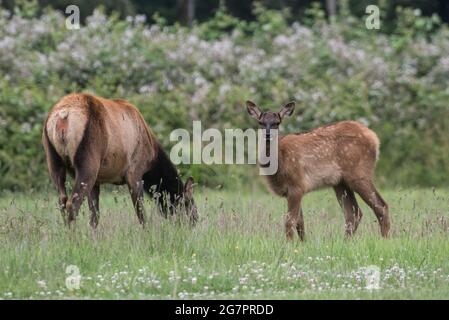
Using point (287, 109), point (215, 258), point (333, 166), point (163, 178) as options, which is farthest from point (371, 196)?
point (215, 258)

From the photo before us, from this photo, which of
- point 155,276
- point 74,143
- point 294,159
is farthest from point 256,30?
point 155,276

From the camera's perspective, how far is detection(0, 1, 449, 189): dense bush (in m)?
19.5

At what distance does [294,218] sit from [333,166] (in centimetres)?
116

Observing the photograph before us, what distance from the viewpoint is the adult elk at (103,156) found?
39.8 ft

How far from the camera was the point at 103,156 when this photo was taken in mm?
12680

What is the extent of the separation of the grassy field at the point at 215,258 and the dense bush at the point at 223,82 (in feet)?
20.8

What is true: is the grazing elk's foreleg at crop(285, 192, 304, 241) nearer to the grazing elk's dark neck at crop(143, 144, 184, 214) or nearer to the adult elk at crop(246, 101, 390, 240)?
the adult elk at crop(246, 101, 390, 240)

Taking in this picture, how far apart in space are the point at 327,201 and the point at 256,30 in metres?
7.50

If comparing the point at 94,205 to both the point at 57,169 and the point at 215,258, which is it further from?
the point at 215,258

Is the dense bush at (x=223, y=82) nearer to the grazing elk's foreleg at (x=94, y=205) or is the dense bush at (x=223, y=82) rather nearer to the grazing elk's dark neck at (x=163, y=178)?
the grazing elk's dark neck at (x=163, y=178)

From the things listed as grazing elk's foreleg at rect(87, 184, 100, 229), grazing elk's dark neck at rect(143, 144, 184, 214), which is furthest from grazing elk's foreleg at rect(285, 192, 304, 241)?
grazing elk's foreleg at rect(87, 184, 100, 229)

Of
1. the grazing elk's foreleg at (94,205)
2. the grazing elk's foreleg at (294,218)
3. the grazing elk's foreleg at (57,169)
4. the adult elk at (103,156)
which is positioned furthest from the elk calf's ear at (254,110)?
the grazing elk's foreleg at (57,169)

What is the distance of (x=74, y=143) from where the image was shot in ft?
39.6

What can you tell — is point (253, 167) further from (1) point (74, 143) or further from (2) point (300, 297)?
→ (2) point (300, 297)
